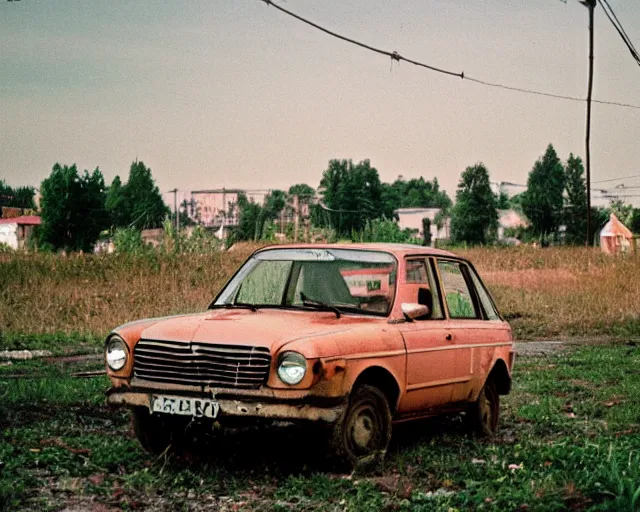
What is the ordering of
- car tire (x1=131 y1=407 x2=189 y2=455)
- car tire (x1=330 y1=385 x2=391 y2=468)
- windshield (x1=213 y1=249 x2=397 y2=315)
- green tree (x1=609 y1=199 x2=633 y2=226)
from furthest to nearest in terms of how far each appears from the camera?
green tree (x1=609 y1=199 x2=633 y2=226), windshield (x1=213 y1=249 x2=397 y2=315), car tire (x1=131 y1=407 x2=189 y2=455), car tire (x1=330 y1=385 x2=391 y2=468)

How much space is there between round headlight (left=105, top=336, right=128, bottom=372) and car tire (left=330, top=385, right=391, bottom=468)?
1681 mm

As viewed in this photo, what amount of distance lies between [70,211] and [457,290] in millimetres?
107763

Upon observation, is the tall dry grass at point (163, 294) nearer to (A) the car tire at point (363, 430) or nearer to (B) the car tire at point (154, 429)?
(B) the car tire at point (154, 429)

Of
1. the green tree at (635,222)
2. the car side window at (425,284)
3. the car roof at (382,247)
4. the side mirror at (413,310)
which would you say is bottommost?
the side mirror at (413,310)

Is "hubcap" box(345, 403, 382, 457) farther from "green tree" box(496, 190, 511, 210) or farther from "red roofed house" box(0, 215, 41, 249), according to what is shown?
"green tree" box(496, 190, 511, 210)

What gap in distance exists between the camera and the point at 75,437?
8.99 metres

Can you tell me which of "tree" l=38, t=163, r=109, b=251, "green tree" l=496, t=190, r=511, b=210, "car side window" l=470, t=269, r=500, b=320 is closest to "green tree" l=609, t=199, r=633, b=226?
"green tree" l=496, t=190, r=511, b=210

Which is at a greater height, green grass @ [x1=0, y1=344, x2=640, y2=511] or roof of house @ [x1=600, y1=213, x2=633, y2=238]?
roof of house @ [x1=600, y1=213, x2=633, y2=238]

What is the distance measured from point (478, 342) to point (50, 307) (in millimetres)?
16191

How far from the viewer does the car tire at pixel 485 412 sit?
30.9ft

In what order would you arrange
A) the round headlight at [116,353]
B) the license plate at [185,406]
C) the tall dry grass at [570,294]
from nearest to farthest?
the license plate at [185,406] < the round headlight at [116,353] < the tall dry grass at [570,294]

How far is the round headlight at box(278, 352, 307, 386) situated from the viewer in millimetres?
7094

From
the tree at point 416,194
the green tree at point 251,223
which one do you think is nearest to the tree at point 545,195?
the tree at point 416,194

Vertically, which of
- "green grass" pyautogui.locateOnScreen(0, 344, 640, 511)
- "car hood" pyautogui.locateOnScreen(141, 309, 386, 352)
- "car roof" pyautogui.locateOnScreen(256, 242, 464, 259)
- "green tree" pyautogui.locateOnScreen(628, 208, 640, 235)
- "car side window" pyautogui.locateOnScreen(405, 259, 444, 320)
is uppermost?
"green tree" pyautogui.locateOnScreen(628, 208, 640, 235)
